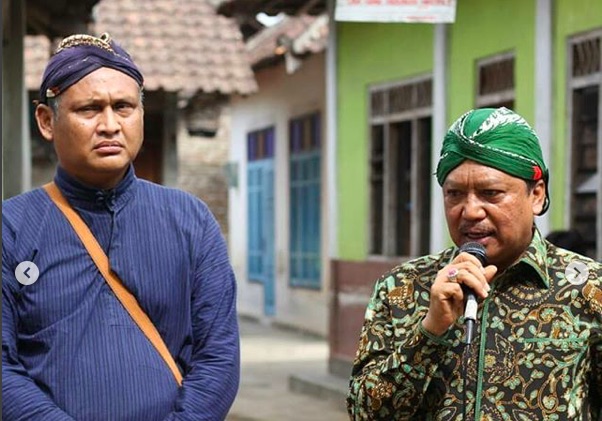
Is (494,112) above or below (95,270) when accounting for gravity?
above

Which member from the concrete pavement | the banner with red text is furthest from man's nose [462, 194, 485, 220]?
the concrete pavement

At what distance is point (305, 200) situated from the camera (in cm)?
1839

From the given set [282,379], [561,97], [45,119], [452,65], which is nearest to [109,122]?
[45,119]

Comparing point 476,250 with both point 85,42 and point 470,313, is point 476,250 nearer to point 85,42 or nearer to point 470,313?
point 470,313

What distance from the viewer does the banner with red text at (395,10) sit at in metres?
7.37

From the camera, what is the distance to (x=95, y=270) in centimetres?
301

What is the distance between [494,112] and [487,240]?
28 cm

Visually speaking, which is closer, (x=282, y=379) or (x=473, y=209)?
(x=473, y=209)

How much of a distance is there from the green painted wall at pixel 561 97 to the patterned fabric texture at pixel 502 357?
6053 millimetres

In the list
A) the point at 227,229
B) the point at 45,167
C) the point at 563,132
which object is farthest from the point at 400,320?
the point at 227,229

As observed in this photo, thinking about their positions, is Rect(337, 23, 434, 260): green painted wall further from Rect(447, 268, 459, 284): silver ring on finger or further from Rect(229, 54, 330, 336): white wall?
Rect(447, 268, 459, 284): silver ring on finger

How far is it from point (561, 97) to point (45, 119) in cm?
618

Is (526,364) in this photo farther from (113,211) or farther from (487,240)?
(113,211)

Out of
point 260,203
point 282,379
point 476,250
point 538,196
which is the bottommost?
point 282,379
